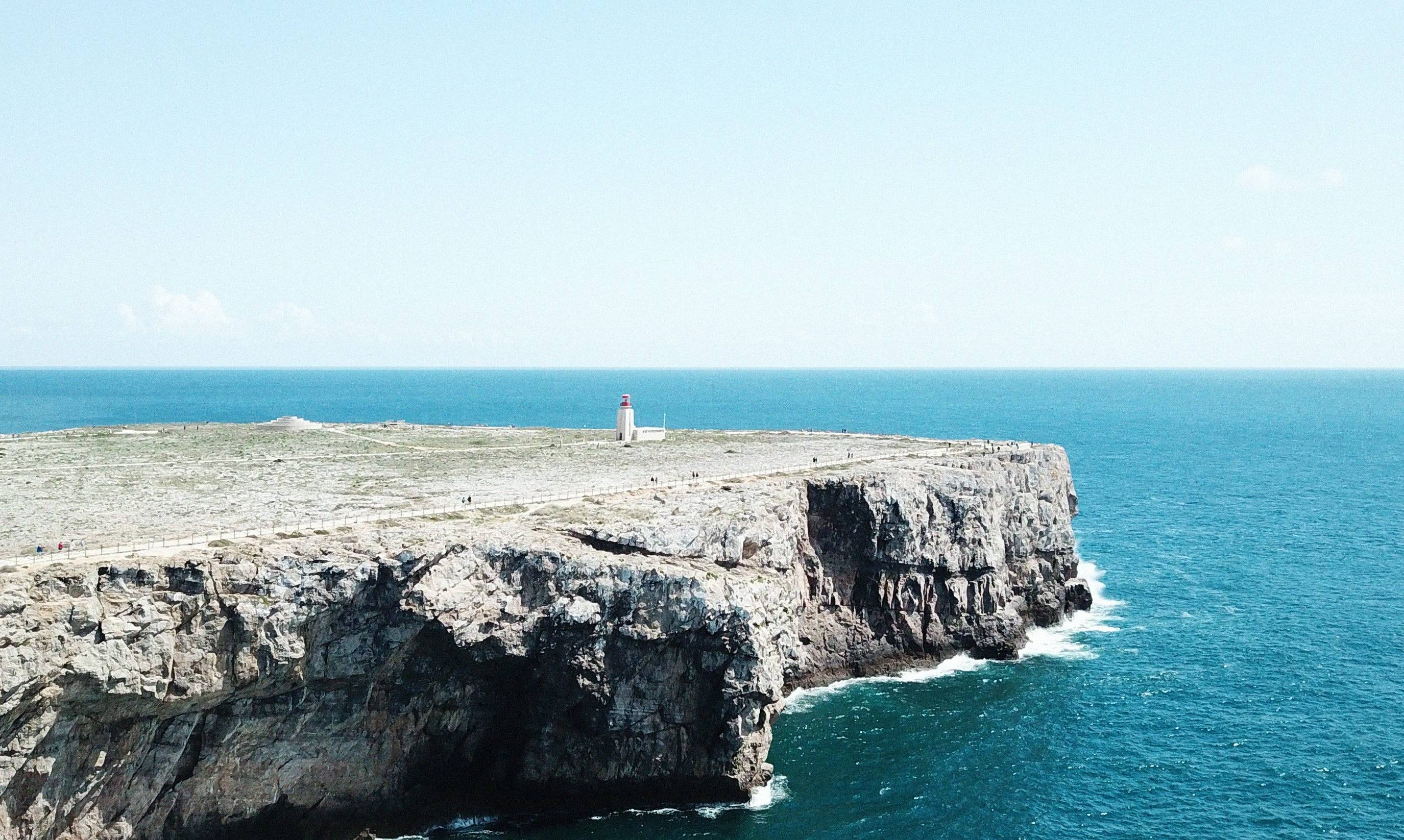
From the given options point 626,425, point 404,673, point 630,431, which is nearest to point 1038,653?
point 404,673

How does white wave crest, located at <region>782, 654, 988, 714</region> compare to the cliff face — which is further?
white wave crest, located at <region>782, 654, 988, 714</region>

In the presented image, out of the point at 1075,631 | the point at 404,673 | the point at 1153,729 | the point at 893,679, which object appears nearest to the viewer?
the point at 404,673

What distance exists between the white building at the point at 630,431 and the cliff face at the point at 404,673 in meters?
39.1

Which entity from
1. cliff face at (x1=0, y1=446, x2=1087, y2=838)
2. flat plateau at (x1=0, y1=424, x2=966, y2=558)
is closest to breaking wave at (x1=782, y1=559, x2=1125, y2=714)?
cliff face at (x1=0, y1=446, x2=1087, y2=838)

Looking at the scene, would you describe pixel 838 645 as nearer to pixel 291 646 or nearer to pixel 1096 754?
pixel 1096 754

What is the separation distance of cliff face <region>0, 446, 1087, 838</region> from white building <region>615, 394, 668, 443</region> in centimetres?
3909

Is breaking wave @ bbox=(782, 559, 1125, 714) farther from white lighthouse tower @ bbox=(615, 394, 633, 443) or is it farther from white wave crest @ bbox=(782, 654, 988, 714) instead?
white lighthouse tower @ bbox=(615, 394, 633, 443)

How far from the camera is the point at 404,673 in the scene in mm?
51875

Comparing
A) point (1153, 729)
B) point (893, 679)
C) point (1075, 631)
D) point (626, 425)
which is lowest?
point (893, 679)

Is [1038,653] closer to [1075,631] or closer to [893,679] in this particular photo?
[1075,631]

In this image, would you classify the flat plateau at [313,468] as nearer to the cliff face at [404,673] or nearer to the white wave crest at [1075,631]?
→ the cliff face at [404,673]

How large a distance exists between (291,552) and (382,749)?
11.2 m

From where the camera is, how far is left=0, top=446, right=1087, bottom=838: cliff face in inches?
1704

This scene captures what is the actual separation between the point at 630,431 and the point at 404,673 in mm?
56319
